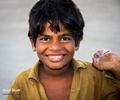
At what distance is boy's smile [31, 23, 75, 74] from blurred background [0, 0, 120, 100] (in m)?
1.24

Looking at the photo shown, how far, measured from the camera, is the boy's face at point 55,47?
1.64m

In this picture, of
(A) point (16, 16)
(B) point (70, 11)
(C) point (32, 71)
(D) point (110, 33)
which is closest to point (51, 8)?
(B) point (70, 11)

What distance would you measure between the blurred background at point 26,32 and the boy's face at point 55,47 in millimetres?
1236

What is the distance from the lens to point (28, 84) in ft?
5.65

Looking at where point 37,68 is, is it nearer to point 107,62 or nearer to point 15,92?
point 15,92

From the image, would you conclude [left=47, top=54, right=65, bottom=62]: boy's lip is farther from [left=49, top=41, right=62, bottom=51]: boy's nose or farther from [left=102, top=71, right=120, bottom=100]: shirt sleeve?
[left=102, top=71, right=120, bottom=100]: shirt sleeve

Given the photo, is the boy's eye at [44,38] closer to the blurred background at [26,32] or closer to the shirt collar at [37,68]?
the shirt collar at [37,68]

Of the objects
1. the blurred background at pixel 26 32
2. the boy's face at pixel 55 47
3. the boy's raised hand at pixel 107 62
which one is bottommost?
the blurred background at pixel 26 32

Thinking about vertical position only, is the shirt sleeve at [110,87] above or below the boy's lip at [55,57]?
below

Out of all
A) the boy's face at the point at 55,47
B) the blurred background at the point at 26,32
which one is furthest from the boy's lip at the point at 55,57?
the blurred background at the point at 26,32

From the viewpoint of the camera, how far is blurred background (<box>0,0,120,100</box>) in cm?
314

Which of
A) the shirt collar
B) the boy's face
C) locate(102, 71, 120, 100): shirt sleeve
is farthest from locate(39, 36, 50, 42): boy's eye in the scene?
locate(102, 71, 120, 100): shirt sleeve

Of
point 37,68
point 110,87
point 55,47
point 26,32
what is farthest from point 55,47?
point 26,32

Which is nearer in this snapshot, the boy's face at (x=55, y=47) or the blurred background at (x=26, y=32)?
the boy's face at (x=55, y=47)
